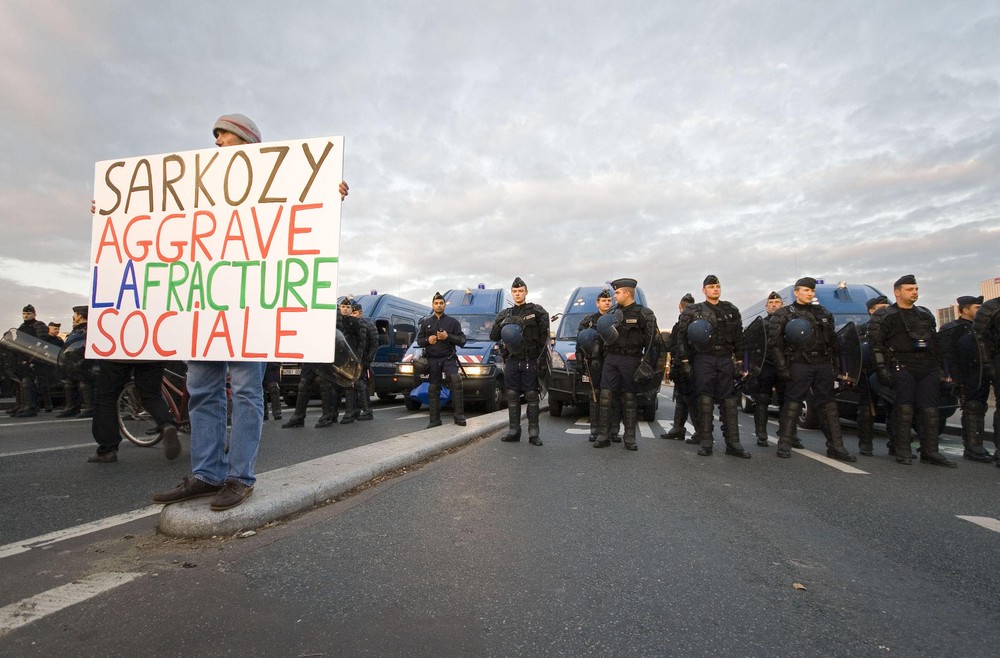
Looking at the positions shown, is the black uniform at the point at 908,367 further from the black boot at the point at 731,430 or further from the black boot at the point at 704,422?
the black boot at the point at 704,422

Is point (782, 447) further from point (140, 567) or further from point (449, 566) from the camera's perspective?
point (140, 567)

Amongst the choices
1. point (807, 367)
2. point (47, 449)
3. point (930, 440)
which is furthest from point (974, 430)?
point (47, 449)

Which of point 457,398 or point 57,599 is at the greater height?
point 457,398

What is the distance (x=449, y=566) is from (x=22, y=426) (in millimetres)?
8729

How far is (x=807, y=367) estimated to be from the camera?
6.24 m

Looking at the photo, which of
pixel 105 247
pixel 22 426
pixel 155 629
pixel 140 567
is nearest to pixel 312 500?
pixel 140 567

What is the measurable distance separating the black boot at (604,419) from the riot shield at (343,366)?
3.38 m

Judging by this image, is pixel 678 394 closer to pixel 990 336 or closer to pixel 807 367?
pixel 807 367

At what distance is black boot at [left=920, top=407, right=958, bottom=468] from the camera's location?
5.70 meters

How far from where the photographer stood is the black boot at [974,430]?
6.08 m

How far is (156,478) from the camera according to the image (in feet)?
14.3

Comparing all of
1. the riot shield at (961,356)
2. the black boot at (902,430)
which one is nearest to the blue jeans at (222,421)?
the black boot at (902,430)

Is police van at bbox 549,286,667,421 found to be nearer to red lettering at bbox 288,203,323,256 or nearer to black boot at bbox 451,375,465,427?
black boot at bbox 451,375,465,427

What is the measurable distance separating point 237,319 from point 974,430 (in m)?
7.61
